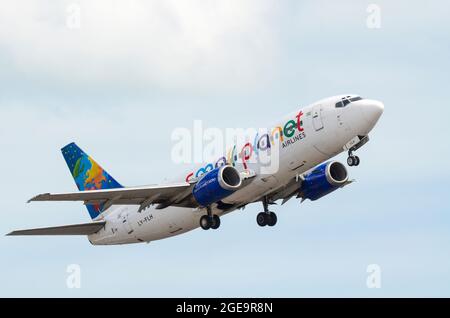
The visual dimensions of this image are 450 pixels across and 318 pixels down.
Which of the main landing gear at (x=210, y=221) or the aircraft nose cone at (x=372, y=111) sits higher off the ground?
the aircraft nose cone at (x=372, y=111)

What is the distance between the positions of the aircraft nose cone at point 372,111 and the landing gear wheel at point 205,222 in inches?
408

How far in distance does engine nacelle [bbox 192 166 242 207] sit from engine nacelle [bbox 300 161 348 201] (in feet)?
18.9

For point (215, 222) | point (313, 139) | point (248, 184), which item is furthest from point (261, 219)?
point (313, 139)

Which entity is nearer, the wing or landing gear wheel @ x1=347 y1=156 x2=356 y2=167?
landing gear wheel @ x1=347 y1=156 x2=356 y2=167

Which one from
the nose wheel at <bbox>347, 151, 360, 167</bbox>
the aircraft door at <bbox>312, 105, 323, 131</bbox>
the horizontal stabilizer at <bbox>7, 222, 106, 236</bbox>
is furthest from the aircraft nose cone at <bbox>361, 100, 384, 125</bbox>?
the horizontal stabilizer at <bbox>7, 222, 106, 236</bbox>

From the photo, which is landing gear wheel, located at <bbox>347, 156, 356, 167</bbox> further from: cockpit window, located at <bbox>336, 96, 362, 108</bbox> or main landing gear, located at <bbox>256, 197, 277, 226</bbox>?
main landing gear, located at <bbox>256, 197, 277, 226</bbox>

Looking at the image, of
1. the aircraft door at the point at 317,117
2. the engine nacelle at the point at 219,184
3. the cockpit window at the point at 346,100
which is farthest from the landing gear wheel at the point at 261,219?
the cockpit window at the point at 346,100

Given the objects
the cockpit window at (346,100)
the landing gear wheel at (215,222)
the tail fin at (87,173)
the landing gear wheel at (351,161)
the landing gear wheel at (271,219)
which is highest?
the tail fin at (87,173)

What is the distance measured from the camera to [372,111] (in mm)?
47312

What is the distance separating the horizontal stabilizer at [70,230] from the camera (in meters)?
55.8

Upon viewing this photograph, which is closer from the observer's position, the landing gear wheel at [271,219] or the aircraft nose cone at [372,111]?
the aircraft nose cone at [372,111]

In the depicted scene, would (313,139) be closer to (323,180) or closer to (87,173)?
(323,180)

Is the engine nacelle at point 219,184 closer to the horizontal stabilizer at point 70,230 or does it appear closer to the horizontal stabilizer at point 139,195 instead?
the horizontal stabilizer at point 139,195

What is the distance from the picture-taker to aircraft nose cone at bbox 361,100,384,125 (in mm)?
47281
